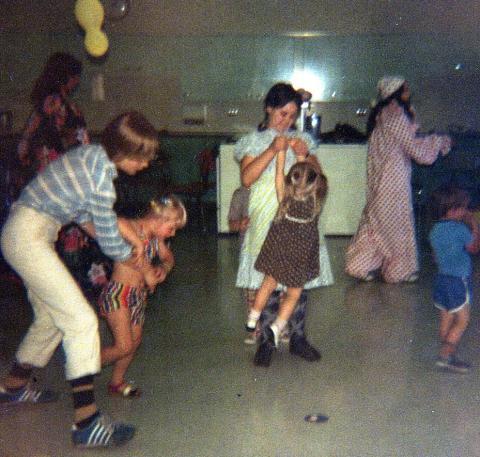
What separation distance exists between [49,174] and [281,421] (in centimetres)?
132

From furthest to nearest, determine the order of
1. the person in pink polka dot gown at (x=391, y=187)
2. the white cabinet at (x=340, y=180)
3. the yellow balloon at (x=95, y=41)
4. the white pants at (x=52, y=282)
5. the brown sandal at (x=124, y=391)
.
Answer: the white cabinet at (x=340, y=180) < the yellow balloon at (x=95, y=41) < the person in pink polka dot gown at (x=391, y=187) < the brown sandal at (x=124, y=391) < the white pants at (x=52, y=282)

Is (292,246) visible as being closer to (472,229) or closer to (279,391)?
(279,391)

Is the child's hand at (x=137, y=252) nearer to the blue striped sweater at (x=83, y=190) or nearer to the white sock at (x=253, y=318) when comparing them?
the blue striped sweater at (x=83, y=190)

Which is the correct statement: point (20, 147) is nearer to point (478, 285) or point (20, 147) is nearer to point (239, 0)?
point (478, 285)

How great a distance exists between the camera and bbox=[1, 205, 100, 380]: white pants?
8.52 ft

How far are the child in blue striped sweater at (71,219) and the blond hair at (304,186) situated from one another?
851 mm

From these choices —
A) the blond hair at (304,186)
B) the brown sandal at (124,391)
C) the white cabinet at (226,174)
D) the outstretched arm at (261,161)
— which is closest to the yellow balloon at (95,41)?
the white cabinet at (226,174)

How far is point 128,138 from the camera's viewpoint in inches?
105

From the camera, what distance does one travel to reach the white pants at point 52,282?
8.52 ft

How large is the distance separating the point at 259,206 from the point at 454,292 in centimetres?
100

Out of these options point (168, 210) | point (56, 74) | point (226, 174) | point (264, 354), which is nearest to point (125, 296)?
point (168, 210)

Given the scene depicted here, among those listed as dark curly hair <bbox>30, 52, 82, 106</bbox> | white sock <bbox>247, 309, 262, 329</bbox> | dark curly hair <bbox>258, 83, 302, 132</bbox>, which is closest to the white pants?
white sock <bbox>247, 309, 262, 329</bbox>

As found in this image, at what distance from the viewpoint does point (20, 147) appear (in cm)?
449

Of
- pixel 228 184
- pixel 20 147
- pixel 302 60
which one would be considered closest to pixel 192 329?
pixel 20 147
